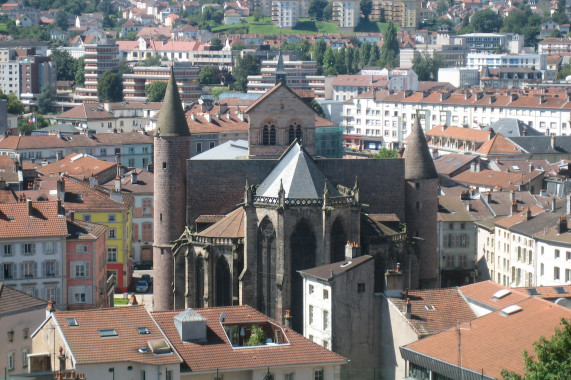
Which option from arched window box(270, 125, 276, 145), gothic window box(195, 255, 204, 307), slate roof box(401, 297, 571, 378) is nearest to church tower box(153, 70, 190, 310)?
gothic window box(195, 255, 204, 307)

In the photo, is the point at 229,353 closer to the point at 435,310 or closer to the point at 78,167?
the point at 435,310

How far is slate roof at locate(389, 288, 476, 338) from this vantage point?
206 feet

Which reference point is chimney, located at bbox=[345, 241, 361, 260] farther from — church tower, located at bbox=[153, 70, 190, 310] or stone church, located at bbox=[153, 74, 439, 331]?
church tower, located at bbox=[153, 70, 190, 310]

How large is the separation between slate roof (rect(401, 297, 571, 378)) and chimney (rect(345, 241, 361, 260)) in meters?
11.8

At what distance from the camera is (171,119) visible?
83688 millimetres

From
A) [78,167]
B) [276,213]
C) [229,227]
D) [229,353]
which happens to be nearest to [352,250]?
[276,213]

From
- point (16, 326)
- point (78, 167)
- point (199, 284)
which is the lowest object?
point (199, 284)

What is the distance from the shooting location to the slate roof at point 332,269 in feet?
219

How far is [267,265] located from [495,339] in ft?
73.8

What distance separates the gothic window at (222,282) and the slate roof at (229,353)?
20.5 meters

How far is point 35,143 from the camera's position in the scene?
147 m

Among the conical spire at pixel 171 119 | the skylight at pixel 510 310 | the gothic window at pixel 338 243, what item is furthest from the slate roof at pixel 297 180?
the skylight at pixel 510 310

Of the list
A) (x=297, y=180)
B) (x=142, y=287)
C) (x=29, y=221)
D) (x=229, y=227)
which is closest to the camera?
(x=297, y=180)

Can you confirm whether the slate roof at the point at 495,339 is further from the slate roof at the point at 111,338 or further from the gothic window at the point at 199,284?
the gothic window at the point at 199,284
